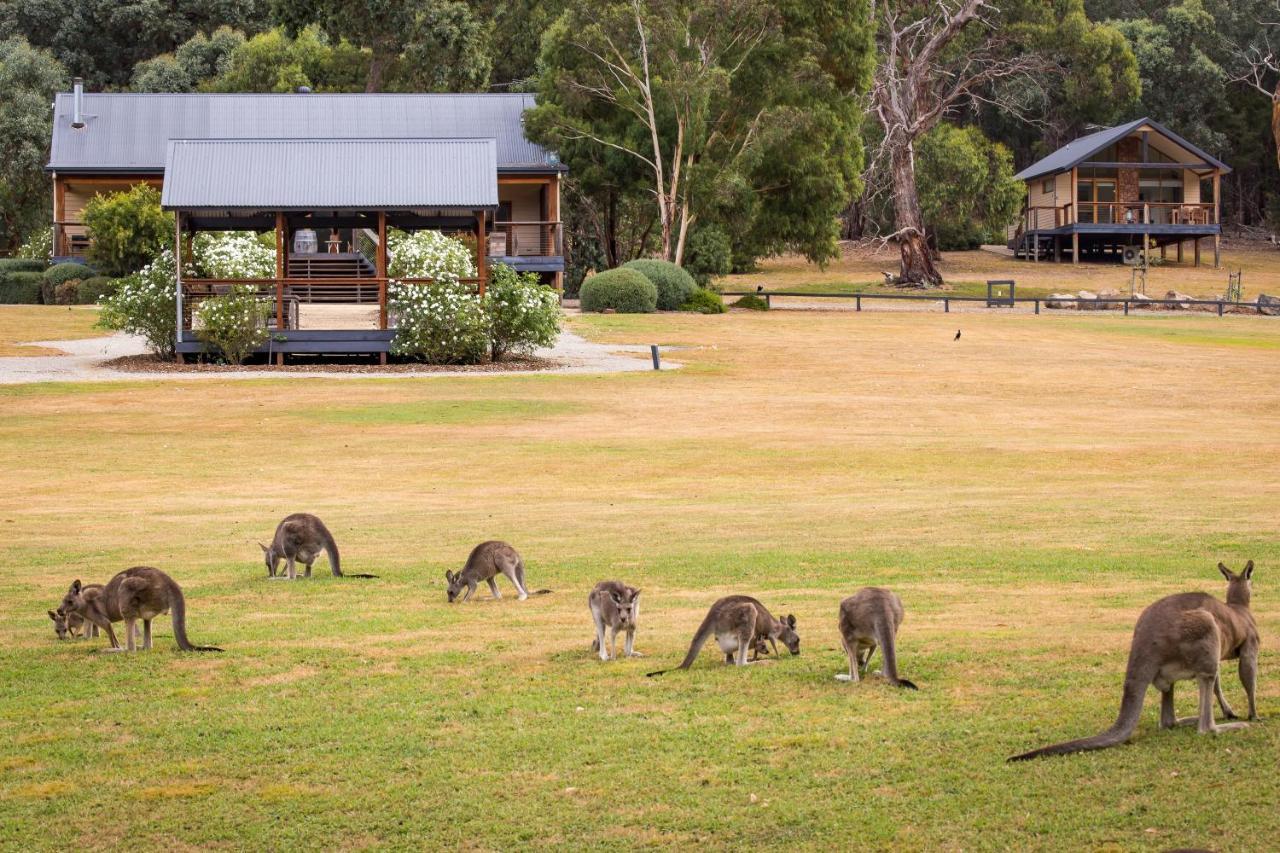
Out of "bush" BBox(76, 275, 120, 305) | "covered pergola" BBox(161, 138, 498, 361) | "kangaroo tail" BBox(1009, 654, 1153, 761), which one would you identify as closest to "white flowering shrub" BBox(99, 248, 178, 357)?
"covered pergola" BBox(161, 138, 498, 361)

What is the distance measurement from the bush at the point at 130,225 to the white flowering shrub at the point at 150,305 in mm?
15403

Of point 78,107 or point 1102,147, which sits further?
point 1102,147

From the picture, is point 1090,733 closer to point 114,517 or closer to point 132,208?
point 114,517

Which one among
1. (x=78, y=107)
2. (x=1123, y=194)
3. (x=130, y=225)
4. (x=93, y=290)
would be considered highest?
(x=78, y=107)

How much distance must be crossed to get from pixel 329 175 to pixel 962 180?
52.2m

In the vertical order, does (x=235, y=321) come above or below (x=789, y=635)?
above

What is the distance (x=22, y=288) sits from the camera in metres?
62.0

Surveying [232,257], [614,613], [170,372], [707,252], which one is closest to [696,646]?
[614,613]

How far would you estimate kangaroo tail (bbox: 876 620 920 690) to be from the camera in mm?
8977

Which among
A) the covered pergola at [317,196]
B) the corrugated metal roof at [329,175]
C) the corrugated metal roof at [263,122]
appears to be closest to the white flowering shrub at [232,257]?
the covered pergola at [317,196]

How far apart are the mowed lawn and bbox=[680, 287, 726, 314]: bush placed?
90.7ft

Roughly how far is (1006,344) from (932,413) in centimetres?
1600

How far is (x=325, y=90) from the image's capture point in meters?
82.8

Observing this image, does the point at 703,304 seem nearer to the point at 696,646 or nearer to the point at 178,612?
the point at 178,612
